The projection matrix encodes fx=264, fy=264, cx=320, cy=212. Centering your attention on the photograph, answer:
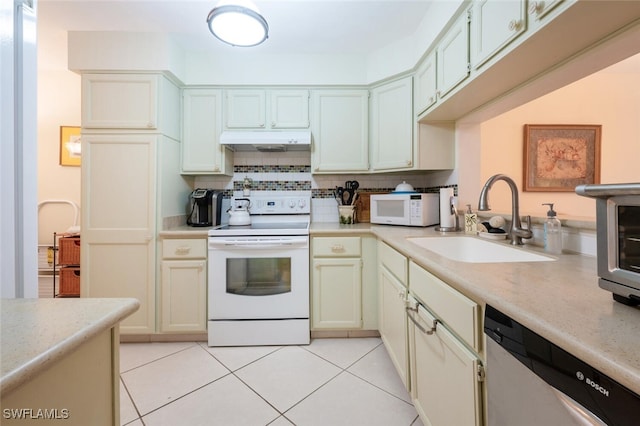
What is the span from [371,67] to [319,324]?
225 cm

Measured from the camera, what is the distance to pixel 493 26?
46.9 inches

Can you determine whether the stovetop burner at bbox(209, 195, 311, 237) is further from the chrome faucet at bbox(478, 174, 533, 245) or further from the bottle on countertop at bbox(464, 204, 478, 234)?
the chrome faucet at bbox(478, 174, 533, 245)

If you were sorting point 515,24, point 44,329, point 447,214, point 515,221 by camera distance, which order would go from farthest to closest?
1. point 447,214
2. point 515,221
3. point 515,24
4. point 44,329

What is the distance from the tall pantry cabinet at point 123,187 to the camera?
→ 6.73 feet

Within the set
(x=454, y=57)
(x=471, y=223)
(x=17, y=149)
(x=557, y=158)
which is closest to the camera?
(x=17, y=149)

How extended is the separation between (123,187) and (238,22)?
1.51m

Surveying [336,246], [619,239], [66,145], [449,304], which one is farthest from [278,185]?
[66,145]

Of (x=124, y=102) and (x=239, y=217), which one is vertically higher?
(x=124, y=102)

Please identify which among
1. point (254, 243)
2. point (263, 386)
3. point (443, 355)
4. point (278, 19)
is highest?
point (278, 19)

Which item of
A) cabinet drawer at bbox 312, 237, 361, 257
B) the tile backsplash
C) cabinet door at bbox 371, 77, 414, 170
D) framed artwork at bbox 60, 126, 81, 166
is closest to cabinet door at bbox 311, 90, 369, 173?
cabinet door at bbox 371, 77, 414, 170

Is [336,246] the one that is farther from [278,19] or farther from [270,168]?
[278,19]

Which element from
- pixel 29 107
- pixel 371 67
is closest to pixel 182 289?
pixel 29 107

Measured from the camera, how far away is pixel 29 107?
2.75 feet

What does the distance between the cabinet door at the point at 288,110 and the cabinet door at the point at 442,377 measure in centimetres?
185
